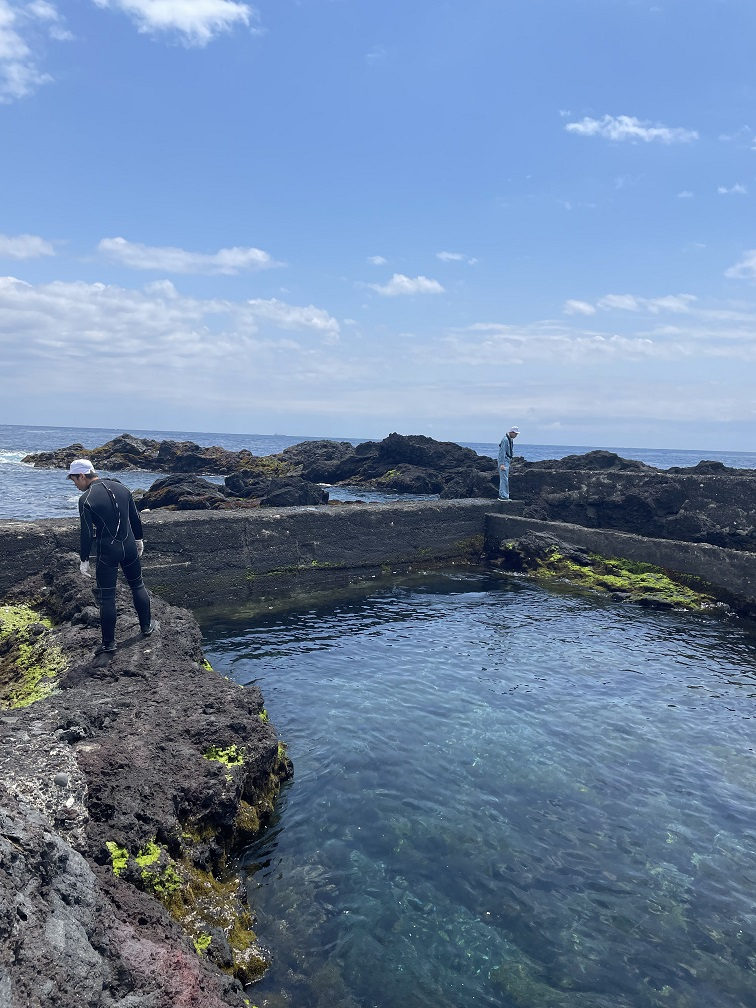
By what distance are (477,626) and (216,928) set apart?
7.34m

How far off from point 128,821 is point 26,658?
4.11 meters

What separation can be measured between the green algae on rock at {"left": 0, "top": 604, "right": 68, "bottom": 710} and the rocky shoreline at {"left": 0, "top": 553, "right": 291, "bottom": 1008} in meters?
0.03

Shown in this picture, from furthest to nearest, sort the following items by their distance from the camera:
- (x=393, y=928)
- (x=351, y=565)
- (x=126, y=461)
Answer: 1. (x=126, y=461)
2. (x=351, y=565)
3. (x=393, y=928)

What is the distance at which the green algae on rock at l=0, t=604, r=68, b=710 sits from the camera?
20.2 ft

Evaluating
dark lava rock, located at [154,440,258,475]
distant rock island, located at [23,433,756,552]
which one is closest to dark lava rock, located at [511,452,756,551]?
distant rock island, located at [23,433,756,552]

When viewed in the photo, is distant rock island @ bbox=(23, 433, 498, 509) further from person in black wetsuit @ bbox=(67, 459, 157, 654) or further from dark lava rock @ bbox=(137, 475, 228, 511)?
person in black wetsuit @ bbox=(67, 459, 157, 654)

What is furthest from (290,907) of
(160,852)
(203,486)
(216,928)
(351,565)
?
(203,486)

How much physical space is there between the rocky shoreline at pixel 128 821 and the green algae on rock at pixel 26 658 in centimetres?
3

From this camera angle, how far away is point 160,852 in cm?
384

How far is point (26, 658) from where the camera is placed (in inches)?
280

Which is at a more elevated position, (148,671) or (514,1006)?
(148,671)

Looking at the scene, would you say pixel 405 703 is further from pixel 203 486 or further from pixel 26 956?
pixel 203 486

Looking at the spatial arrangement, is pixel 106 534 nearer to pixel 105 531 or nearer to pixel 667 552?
pixel 105 531

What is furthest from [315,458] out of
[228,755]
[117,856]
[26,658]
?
[117,856]
